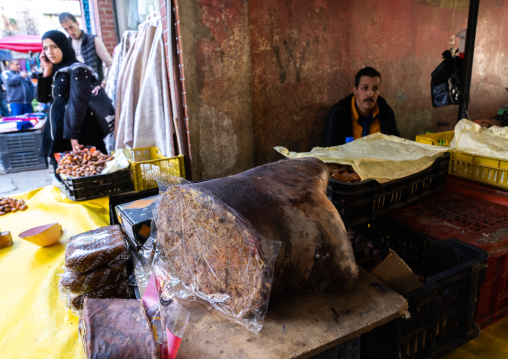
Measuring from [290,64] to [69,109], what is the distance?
2.48 metres

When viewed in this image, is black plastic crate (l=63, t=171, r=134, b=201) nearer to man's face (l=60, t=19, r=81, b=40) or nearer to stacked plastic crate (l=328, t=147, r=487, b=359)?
stacked plastic crate (l=328, t=147, r=487, b=359)

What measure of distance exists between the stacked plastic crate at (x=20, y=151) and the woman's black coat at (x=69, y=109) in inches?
146

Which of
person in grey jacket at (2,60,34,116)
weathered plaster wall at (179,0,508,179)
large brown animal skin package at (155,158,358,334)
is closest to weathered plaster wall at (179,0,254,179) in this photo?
weathered plaster wall at (179,0,508,179)

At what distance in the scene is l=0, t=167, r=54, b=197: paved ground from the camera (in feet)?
18.8

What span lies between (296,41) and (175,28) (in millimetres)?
1266

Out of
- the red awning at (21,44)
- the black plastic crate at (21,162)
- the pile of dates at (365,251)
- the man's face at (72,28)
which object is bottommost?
the black plastic crate at (21,162)

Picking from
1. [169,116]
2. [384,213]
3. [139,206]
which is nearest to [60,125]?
[169,116]

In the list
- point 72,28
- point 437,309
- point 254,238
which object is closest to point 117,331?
point 254,238

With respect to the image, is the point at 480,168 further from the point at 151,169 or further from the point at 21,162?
the point at 21,162

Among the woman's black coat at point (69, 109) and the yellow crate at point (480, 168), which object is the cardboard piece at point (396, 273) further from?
the woman's black coat at point (69, 109)

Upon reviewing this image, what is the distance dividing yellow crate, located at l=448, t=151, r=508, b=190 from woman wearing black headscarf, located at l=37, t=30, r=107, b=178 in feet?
11.9

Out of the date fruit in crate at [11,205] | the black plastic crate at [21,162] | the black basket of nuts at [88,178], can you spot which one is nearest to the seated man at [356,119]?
the black basket of nuts at [88,178]

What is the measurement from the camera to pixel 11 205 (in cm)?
265

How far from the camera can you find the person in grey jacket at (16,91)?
9820 mm
